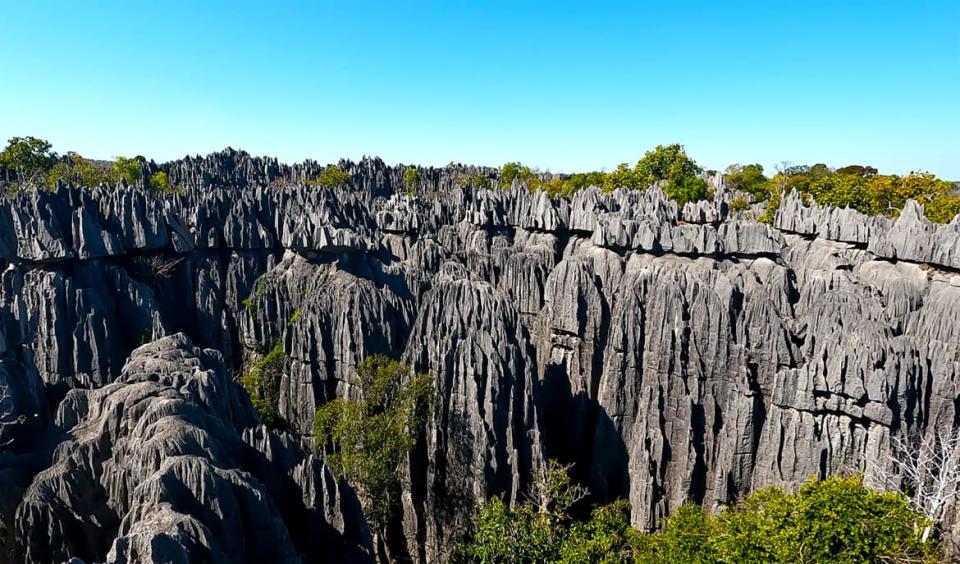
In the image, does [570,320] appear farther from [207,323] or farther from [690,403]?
[207,323]

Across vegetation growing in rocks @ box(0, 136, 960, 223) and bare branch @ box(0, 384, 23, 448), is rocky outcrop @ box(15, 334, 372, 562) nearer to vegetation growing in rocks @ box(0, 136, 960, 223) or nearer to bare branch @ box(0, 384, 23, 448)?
bare branch @ box(0, 384, 23, 448)

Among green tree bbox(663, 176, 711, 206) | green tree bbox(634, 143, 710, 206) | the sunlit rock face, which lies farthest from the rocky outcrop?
green tree bbox(634, 143, 710, 206)

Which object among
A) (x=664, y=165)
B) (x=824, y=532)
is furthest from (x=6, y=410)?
(x=664, y=165)

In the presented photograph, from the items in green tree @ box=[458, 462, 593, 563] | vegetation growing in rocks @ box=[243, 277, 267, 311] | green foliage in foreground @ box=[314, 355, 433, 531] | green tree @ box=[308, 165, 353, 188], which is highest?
green tree @ box=[308, 165, 353, 188]

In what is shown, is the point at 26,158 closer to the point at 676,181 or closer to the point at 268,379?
the point at 268,379

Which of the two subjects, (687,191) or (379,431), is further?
(687,191)

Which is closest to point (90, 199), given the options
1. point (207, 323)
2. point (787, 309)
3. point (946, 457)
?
point (207, 323)

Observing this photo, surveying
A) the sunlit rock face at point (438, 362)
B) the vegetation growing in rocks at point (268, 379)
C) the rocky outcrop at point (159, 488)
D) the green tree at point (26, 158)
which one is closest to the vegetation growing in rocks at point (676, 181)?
the green tree at point (26, 158)

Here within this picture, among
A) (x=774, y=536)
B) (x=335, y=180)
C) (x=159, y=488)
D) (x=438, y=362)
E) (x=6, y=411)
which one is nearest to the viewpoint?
(x=159, y=488)
